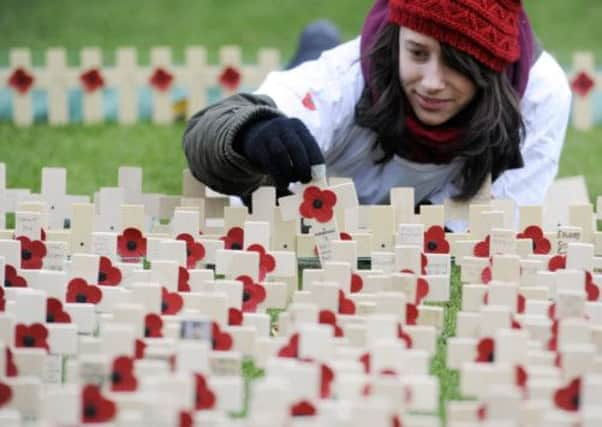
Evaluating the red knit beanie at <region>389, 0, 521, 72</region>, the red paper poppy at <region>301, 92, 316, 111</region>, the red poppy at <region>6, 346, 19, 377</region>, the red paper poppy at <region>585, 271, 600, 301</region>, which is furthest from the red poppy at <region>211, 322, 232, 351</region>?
the red paper poppy at <region>301, 92, 316, 111</region>

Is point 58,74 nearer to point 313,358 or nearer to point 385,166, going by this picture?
point 385,166

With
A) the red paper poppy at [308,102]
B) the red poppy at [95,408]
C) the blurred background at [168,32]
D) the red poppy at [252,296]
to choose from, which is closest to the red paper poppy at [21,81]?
the blurred background at [168,32]

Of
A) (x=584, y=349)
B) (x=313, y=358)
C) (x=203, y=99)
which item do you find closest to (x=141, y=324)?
(x=313, y=358)

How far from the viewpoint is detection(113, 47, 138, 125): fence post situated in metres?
5.79

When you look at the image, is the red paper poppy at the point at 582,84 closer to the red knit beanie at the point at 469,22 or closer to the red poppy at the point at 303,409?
the red knit beanie at the point at 469,22

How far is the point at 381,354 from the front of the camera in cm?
232

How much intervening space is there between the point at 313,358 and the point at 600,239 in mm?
1244

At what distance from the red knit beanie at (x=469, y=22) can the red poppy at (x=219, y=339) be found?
47.9 inches

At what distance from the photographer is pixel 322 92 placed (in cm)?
381

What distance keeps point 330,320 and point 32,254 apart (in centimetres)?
77

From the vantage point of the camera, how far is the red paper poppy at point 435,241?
328 centimetres

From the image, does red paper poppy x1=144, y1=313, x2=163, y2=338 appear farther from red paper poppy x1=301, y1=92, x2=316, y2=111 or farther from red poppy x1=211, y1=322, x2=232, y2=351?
red paper poppy x1=301, y1=92, x2=316, y2=111

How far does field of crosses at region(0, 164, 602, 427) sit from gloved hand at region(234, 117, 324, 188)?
50 millimetres

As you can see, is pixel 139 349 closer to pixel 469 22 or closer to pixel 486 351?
pixel 486 351
